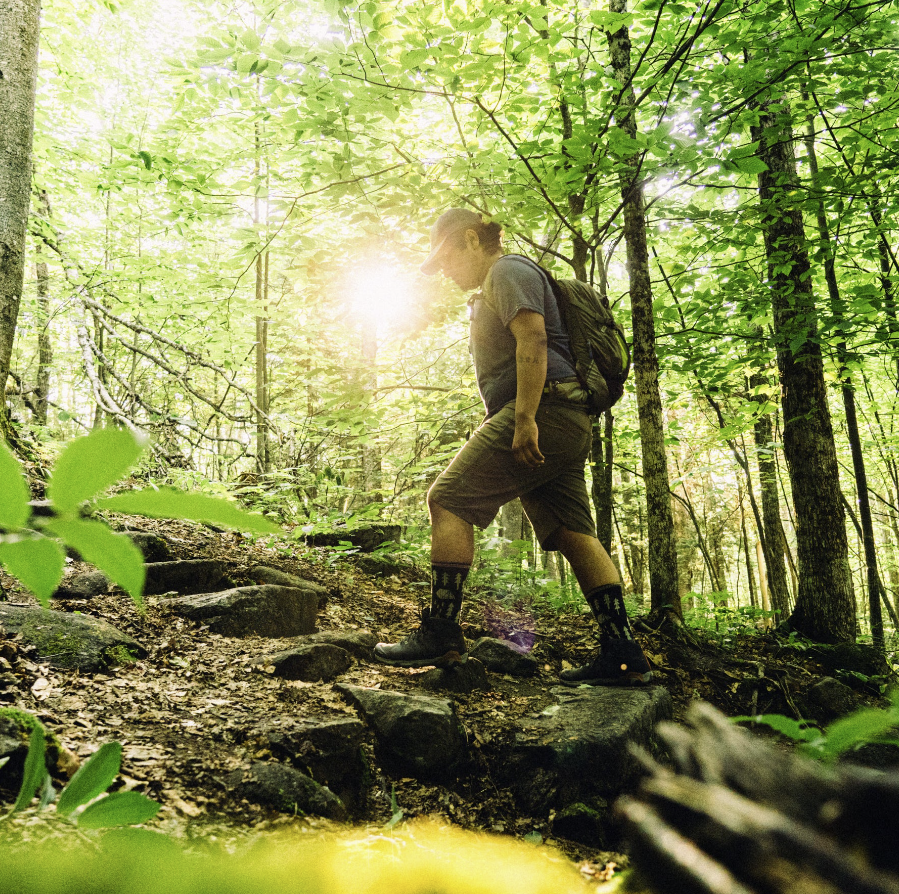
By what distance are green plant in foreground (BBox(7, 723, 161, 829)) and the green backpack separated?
274 cm

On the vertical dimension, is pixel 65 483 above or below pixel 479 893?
above

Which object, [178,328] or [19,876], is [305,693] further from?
[178,328]

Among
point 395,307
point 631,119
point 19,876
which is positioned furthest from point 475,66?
point 19,876

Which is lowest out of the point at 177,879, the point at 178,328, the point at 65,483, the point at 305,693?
the point at 305,693

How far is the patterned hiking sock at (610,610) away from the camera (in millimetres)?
2822

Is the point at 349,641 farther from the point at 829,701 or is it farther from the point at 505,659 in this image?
the point at 829,701

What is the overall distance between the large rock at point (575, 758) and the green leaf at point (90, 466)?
6.66 feet

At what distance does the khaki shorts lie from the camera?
2.85 m

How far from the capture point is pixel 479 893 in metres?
0.51

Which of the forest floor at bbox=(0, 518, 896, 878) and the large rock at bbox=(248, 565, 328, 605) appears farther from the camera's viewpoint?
the large rock at bbox=(248, 565, 328, 605)

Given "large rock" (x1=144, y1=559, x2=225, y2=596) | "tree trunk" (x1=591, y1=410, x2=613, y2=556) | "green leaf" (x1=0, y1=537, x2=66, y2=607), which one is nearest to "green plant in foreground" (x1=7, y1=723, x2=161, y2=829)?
"green leaf" (x1=0, y1=537, x2=66, y2=607)

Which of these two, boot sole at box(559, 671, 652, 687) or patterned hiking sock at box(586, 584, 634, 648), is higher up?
patterned hiking sock at box(586, 584, 634, 648)

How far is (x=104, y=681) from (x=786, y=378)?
5691mm

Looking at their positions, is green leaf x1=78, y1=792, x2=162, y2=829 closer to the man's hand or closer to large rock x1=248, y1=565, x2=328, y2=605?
the man's hand
